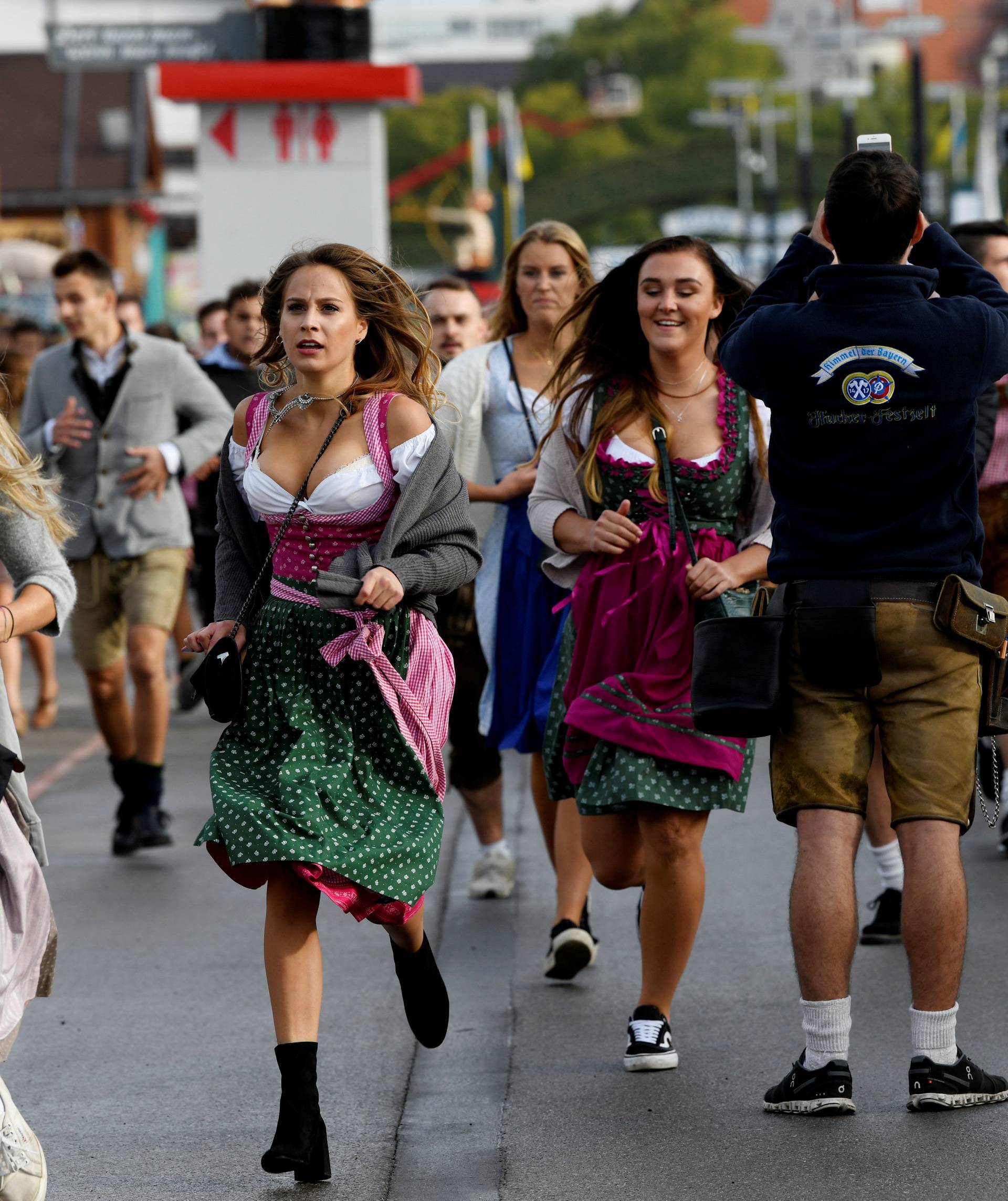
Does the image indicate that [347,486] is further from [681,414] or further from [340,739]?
[681,414]

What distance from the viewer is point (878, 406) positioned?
177 inches

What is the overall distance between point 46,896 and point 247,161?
11.9 m

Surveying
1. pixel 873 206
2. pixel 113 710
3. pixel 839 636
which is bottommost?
pixel 113 710

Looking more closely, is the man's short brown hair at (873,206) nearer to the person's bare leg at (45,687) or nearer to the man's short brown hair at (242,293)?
the man's short brown hair at (242,293)

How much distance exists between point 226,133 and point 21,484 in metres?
11.7

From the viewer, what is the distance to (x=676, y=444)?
211 inches

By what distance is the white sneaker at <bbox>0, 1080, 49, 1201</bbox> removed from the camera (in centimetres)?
379

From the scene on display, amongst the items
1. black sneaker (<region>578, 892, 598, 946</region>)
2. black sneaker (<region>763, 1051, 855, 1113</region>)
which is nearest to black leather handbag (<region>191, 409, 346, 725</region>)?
black sneaker (<region>763, 1051, 855, 1113</region>)

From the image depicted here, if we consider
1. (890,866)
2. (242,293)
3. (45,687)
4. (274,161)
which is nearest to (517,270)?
(890,866)

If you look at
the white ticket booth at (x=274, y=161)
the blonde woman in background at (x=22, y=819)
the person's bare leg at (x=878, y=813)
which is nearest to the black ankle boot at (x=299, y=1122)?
the blonde woman in background at (x=22, y=819)

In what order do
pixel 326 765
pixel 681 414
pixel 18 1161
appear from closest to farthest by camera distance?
pixel 18 1161, pixel 326 765, pixel 681 414

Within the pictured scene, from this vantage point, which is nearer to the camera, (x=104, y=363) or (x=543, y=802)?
(x=543, y=802)

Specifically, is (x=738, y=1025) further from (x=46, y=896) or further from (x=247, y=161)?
(x=247, y=161)

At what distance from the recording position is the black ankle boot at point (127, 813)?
8.12 m
